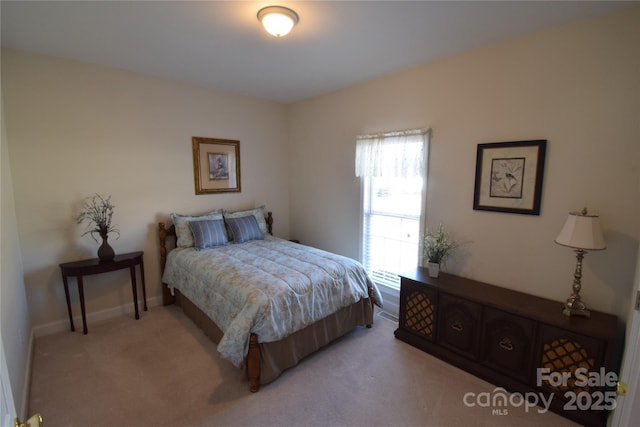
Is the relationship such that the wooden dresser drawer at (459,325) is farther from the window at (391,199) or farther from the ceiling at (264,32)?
the ceiling at (264,32)

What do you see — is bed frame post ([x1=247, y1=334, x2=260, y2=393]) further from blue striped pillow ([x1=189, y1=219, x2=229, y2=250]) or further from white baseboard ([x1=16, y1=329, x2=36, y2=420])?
blue striped pillow ([x1=189, y1=219, x2=229, y2=250])

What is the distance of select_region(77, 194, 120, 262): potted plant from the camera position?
2916mm

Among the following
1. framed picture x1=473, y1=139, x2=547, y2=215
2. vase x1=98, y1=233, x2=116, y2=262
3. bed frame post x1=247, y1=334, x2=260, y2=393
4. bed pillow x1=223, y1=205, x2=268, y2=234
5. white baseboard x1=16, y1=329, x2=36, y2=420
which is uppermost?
framed picture x1=473, y1=139, x2=547, y2=215

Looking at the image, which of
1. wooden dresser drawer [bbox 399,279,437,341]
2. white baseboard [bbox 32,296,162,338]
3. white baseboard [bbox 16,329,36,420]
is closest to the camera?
white baseboard [bbox 16,329,36,420]

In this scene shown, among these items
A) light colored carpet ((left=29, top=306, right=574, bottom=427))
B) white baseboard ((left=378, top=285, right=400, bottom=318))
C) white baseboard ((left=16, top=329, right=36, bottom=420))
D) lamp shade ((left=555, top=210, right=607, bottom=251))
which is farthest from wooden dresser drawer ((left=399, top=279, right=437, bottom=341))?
white baseboard ((left=16, top=329, right=36, bottom=420))

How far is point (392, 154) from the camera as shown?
3.16 m

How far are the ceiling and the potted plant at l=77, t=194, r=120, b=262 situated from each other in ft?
4.50

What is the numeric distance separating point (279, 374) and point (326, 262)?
1022 millimetres

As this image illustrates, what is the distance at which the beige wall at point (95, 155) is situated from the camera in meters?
2.67

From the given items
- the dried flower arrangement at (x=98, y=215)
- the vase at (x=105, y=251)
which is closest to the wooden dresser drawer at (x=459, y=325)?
the vase at (x=105, y=251)

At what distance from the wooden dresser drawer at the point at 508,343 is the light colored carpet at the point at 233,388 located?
8.0 inches

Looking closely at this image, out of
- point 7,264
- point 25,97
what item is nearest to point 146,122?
point 25,97

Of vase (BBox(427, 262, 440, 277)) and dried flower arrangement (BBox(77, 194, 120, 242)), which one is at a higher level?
dried flower arrangement (BBox(77, 194, 120, 242))

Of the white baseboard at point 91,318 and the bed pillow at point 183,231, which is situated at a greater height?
the bed pillow at point 183,231
